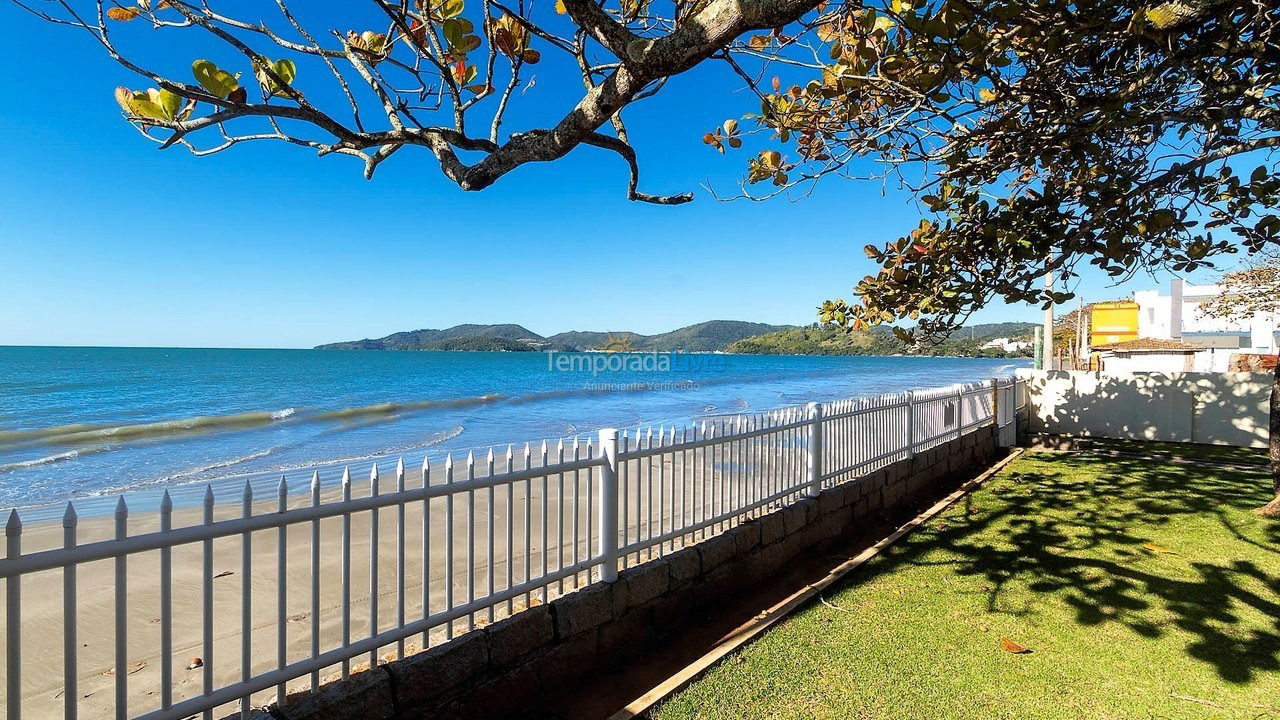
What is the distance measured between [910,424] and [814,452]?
8.12 feet

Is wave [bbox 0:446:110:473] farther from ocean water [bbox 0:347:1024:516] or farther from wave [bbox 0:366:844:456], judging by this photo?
wave [bbox 0:366:844:456]

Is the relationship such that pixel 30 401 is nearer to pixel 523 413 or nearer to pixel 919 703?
pixel 523 413

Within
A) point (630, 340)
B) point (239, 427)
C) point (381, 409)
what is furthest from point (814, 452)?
point (630, 340)

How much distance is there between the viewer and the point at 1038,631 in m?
3.96

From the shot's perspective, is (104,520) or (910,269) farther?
(104,520)

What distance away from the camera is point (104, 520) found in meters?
8.20

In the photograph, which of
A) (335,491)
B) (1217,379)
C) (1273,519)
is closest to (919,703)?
(1273,519)

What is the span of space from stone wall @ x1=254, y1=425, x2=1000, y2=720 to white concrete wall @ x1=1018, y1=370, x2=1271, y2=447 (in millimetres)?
8552

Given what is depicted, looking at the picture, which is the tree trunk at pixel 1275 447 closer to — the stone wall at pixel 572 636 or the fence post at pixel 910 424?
the fence post at pixel 910 424

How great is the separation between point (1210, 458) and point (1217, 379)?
226cm

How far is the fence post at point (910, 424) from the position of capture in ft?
24.4

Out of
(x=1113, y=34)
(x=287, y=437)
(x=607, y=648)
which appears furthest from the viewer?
(x=287, y=437)

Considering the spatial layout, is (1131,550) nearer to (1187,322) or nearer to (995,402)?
(995,402)

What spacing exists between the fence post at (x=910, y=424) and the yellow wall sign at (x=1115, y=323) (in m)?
10.1
